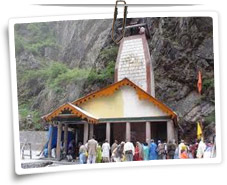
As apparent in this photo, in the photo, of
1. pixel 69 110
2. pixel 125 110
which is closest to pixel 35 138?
pixel 69 110

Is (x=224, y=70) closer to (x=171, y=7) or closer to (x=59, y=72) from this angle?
(x=171, y=7)

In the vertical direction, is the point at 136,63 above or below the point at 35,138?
above

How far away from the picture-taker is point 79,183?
1110 mm

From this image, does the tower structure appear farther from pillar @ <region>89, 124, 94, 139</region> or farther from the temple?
pillar @ <region>89, 124, 94, 139</region>

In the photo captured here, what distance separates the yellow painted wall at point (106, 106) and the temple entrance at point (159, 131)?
0.27 feet

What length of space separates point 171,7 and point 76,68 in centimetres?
28

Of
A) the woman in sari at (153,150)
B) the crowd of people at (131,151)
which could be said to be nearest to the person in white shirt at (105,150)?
the crowd of people at (131,151)

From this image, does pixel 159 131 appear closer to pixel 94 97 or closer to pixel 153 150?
pixel 153 150

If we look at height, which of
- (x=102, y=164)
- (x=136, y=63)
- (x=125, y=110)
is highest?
(x=136, y=63)

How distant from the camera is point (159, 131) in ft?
3.62

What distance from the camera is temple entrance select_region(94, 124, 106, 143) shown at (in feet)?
3.60

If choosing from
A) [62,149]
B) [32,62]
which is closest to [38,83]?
[32,62]

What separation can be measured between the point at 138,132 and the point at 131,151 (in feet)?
0.16

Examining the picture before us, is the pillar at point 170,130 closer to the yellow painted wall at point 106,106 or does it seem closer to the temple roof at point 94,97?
the temple roof at point 94,97
